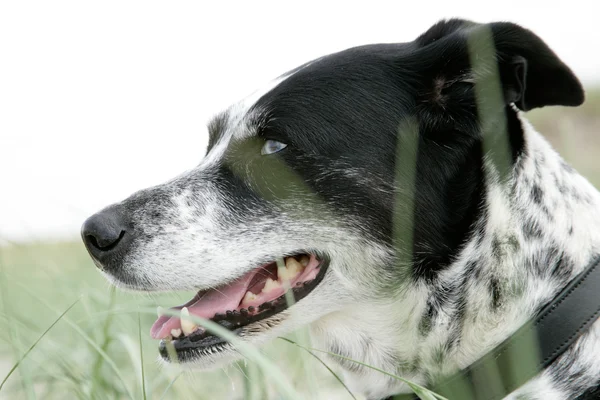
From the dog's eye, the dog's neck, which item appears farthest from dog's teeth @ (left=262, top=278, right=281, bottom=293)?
the dog's eye

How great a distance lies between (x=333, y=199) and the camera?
2553 mm

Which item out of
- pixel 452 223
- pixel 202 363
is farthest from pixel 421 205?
pixel 202 363

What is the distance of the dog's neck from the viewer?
228 centimetres

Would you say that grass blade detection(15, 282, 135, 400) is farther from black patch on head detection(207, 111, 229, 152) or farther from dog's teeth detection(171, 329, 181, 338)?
black patch on head detection(207, 111, 229, 152)

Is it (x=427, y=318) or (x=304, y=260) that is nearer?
(x=427, y=318)

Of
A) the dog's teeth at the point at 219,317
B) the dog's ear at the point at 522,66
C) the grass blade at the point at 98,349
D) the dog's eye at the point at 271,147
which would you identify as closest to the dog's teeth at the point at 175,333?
the dog's teeth at the point at 219,317

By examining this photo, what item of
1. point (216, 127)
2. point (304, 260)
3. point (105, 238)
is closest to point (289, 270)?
point (304, 260)

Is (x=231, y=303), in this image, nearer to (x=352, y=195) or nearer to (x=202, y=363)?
(x=202, y=363)

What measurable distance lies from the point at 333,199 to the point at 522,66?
0.80 metres

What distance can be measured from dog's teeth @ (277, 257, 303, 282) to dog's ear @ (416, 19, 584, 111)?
0.89 meters

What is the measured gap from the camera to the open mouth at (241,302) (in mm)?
2410

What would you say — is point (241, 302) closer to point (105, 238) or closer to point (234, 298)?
point (234, 298)

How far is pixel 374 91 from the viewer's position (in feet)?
8.71

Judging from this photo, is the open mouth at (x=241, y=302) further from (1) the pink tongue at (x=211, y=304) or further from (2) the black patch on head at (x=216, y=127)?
(2) the black patch on head at (x=216, y=127)
